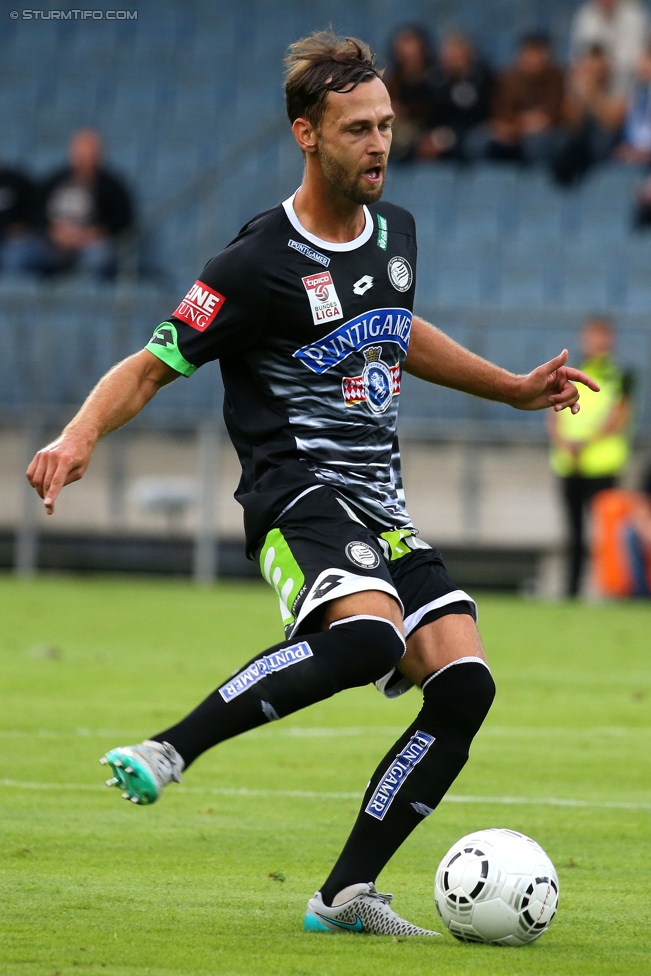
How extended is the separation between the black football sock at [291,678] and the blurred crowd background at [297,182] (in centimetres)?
1303

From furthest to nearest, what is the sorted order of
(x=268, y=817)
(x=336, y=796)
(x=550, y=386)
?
(x=336, y=796) → (x=268, y=817) → (x=550, y=386)

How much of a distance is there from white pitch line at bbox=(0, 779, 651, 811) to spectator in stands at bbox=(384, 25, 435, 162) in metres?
14.0

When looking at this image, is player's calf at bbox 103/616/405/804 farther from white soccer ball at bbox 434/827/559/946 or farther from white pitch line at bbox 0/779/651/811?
white pitch line at bbox 0/779/651/811

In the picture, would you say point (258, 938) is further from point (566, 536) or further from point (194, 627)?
point (566, 536)

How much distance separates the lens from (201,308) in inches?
166

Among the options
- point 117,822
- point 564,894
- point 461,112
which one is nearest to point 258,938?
point 564,894

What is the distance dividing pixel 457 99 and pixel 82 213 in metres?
4.85

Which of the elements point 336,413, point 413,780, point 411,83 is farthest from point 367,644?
point 411,83

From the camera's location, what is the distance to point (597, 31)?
20078 mm

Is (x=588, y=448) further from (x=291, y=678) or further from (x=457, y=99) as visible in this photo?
(x=291, y=678)

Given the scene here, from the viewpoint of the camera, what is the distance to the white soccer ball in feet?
13.9

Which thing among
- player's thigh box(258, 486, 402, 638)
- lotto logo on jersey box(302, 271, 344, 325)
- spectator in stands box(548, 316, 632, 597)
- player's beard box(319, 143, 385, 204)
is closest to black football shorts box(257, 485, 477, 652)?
player's thigh box(258, 486, 402, 638)

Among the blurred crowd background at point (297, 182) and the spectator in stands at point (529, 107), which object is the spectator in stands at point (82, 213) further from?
the spectator in stands at point (529, 107)

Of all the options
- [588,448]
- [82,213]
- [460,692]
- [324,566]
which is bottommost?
[588,448]
